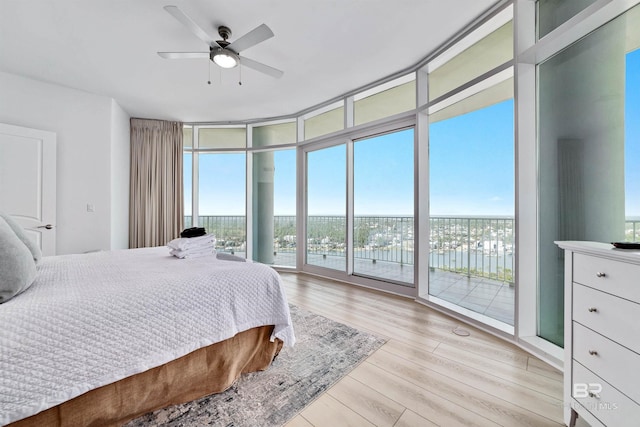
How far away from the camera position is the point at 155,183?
420cm

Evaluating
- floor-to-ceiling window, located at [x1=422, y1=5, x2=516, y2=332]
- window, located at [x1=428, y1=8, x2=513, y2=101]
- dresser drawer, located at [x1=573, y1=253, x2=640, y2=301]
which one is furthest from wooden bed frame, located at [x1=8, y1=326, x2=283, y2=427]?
window, located at [x1=428, y1=8, x2=513, y2=101]

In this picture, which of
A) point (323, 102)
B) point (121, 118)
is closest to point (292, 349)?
point (323, 102)

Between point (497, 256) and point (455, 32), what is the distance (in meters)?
2.47

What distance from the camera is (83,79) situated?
9.85ft

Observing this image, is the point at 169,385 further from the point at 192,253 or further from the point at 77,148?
the point at 77,148

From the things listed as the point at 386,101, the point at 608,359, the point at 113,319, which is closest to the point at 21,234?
the point at 113,319

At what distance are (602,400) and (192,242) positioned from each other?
2370 millimetres

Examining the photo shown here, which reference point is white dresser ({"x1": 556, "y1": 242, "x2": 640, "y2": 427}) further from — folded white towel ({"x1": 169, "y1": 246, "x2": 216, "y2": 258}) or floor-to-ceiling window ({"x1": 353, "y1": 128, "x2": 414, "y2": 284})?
folded white towel ({"x1": 169, "y1": 246, "x2": 216, "y2": 258})

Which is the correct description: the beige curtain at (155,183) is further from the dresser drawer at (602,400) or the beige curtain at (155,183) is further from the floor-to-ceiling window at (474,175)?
the dresser drawer at (602,400)

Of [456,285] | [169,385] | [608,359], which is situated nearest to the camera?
[608,359]

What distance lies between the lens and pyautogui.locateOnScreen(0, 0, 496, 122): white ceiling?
6.52ft

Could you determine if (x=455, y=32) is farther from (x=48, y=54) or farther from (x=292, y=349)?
(x=48, y=54)

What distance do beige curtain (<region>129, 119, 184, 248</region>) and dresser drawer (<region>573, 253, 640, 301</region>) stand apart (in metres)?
4.76

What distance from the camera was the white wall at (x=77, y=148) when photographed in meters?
2.96
